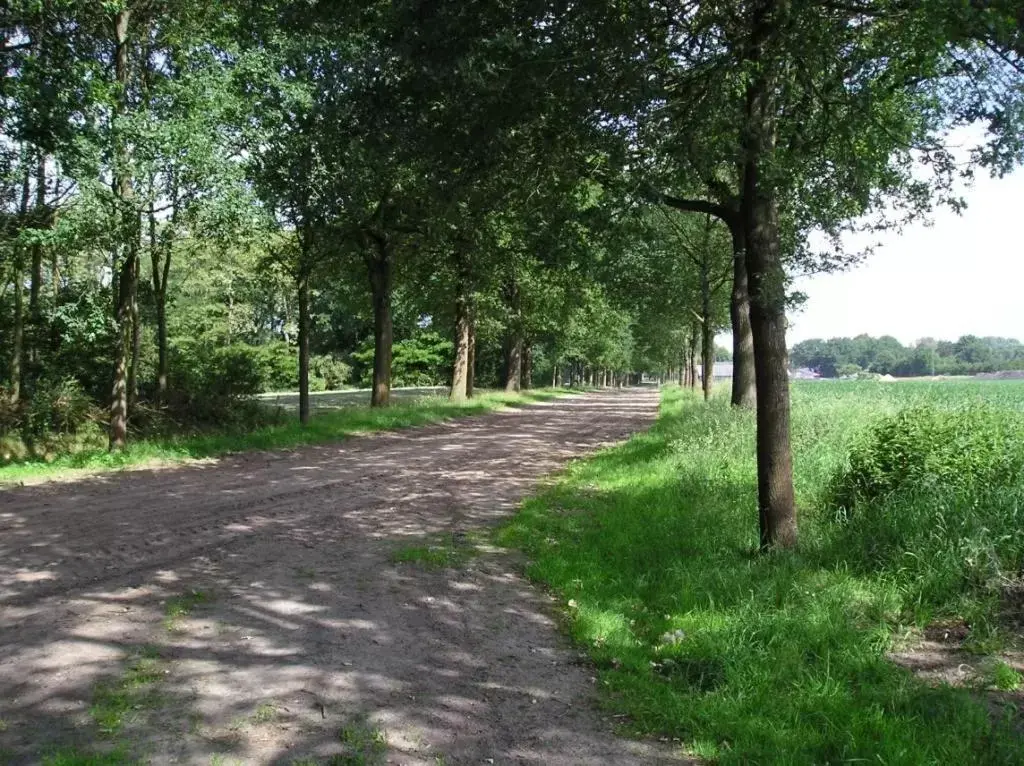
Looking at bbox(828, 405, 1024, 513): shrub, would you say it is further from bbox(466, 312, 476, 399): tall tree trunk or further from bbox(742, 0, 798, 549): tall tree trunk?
bbox(466, 312, 476, 399): tall tree trunk

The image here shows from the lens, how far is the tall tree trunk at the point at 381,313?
2436 centimetres

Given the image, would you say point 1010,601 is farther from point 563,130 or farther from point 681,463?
→ point 681,463

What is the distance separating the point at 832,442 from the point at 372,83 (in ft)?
26.7

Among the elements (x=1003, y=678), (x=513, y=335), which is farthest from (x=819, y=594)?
(x=513, y=335)

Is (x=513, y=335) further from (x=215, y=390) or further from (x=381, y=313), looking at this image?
(x=215, y=390)

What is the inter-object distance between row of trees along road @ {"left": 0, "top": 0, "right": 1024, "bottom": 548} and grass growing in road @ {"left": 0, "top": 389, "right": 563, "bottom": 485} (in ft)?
3.42

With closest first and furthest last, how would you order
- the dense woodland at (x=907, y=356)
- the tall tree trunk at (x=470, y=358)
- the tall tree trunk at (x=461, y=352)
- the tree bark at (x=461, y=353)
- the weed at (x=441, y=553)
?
the weed at (x=441, y=553)
the tall tree trunk at (x=461, y=352)
the tree bark at (x=461, y=353)
the tall tree trunk at (x=470, y=358)
the dense woodland at (x=907, y=356)

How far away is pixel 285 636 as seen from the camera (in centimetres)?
504

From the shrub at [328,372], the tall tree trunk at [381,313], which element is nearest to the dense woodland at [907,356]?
the tall tree trunk at [381,313]

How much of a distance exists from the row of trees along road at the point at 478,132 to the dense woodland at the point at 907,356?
112 feet

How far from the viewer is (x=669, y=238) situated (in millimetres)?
23062

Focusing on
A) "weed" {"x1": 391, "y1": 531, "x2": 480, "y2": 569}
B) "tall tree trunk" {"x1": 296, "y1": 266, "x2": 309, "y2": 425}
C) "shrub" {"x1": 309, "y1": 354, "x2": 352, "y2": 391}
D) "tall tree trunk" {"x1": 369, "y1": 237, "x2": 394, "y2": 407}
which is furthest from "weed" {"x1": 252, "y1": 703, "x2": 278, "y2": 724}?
"shrub" {"x1": 309, "y1": 354, "x2": 352, "y2": 391}

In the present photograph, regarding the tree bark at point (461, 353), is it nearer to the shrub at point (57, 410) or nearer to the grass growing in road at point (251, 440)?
the grass growing in road at point (251, 440)

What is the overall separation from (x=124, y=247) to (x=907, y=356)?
73109 mm
